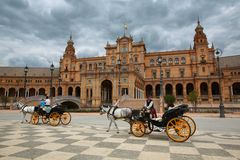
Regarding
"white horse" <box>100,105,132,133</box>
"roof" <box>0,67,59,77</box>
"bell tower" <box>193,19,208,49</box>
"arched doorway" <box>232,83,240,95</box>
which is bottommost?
"white horse" <box>100,105,132,133</box>

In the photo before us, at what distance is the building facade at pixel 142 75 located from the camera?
44.7 meters

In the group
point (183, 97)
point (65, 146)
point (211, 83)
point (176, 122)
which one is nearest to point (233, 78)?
point (211, 83)

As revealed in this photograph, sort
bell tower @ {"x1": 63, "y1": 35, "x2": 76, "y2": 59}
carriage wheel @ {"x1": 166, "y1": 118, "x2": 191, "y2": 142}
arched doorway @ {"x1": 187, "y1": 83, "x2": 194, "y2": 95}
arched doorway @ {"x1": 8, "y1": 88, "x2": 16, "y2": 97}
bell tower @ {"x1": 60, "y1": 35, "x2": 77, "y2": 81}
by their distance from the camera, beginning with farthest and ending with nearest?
1. arched doorway @ {"x1": 8, "y1": 88, "x2": 16, "y2": 97}
2. bell tower @ {"x1": 63, "y1": 35, "x2": 76, "y2": 59}
3. bell tower @ {"x1": 60, "y1": 35, "x2": 77, "y2": 81}
4. arched doorway @ {"x1": 187, "y1": 83, "x2": 194, "y2": 95}
5. carriage wheel @ {"x1": 166, "y1": 118, "x2": 191, "y2": 142}

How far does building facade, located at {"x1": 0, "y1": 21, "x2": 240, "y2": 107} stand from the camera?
147 ft

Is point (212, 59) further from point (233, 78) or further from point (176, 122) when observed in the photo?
point (176, 122)

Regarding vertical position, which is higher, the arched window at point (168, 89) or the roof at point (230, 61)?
the roof at point (230, 61)

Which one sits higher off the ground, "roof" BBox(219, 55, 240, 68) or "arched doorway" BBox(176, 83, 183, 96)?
"roof" BBox(219, 55, 240, 68)

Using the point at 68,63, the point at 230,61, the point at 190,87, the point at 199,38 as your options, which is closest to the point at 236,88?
the point at 190,87

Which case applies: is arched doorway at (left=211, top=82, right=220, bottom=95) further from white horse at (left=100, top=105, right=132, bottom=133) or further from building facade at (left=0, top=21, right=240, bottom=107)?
white horse at (left=100, top=105, right=132, bottom=133)

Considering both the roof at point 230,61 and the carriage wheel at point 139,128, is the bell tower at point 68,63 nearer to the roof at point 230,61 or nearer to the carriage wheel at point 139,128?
the roof at point 230,61

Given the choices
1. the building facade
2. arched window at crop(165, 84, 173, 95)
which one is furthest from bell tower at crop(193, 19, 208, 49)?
arched window at crop(165, 84, 173, 95)

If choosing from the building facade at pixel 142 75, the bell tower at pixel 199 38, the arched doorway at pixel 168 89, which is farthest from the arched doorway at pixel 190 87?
the bell tower at pixel 199 38

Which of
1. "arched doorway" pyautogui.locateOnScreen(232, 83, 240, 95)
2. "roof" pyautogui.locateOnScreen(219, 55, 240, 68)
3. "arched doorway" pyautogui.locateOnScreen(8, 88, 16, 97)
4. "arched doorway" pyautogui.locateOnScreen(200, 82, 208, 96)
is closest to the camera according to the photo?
"arched doorway" pyautogui.locateOnScreen(232, 83, 240, 95)

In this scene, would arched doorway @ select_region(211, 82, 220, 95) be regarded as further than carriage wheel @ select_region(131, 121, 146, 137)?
Yes
